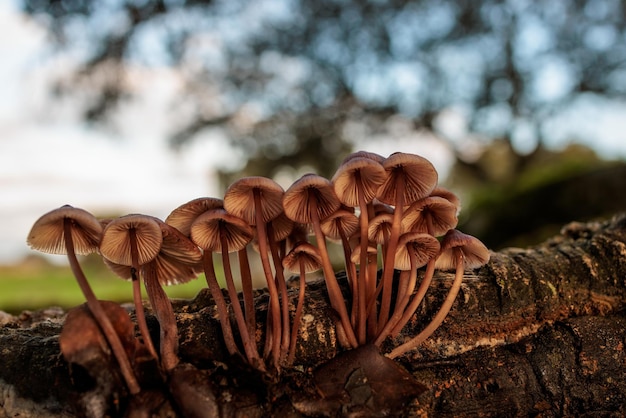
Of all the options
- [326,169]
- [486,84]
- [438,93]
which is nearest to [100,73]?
[326,169]

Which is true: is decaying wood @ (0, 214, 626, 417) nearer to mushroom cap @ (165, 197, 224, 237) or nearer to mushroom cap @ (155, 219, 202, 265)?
mushroom cap @ (155, 219, 202, 265)

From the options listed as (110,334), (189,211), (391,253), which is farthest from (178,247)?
(391,253)

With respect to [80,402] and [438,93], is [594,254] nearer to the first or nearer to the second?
[80,402]

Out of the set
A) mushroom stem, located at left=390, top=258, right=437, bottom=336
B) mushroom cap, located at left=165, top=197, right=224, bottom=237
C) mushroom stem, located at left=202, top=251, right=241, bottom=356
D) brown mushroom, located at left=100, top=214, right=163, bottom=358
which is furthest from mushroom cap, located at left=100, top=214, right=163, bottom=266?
mushroom stem, located at left=390, top=258, right=437, bottom=336

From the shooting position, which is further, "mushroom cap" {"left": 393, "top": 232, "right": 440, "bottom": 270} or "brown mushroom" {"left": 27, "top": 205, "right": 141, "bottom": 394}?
"mushroom cap" {"left": 393, "top": 232, "right": 440, "bottom": 270}

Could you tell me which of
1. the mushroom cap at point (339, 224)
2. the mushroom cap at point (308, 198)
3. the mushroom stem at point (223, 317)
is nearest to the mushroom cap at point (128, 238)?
the mushroom stem at point (223, 317)

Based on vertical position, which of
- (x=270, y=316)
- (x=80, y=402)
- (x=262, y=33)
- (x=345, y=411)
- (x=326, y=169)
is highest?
(x=262, y=33)
